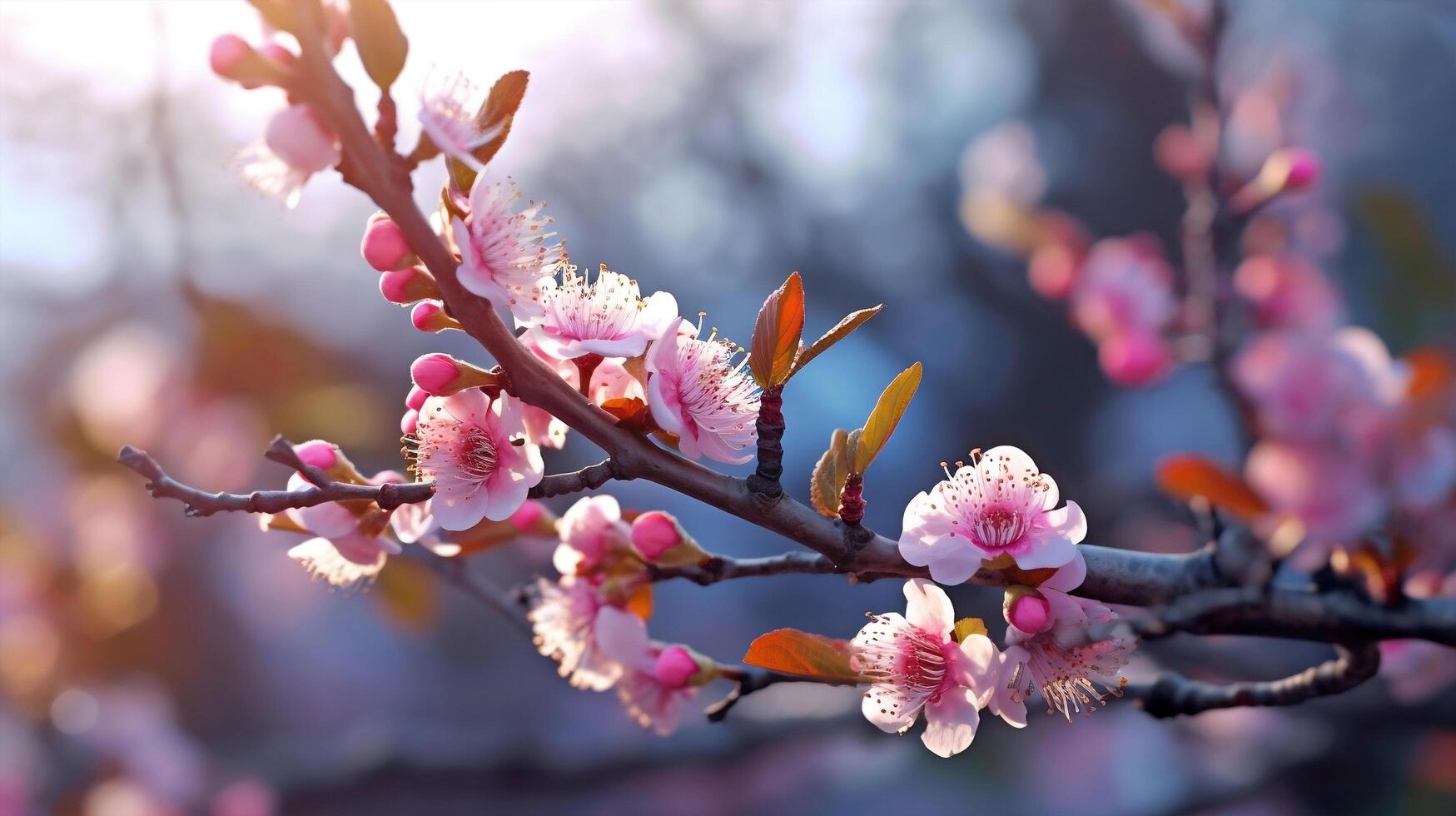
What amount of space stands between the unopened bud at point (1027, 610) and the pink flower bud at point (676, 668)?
25 cm

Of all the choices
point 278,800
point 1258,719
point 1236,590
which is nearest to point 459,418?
point 1236,590

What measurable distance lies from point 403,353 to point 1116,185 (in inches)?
175

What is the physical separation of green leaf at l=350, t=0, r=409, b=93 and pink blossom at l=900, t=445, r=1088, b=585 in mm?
366

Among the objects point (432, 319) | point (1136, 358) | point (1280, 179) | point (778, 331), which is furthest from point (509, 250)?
point (1136, 358)

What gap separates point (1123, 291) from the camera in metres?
1.80

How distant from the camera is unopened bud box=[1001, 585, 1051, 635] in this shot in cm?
51

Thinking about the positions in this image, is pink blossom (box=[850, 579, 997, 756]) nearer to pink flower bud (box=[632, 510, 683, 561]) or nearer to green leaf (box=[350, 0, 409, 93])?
pink flower bud (box=[632, 510, 683, 561])

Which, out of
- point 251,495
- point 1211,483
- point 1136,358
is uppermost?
point 1136,358

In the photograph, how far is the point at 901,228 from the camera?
5.89 meters

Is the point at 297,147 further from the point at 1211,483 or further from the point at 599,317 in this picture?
the point at 1211,483

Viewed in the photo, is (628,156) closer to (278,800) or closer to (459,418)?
(278,800)

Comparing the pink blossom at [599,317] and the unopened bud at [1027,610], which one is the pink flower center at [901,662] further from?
the pink blossom at [599,317]

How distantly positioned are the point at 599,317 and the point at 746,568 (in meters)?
0.19

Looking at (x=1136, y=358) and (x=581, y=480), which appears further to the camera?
(x=1136, y=358)
